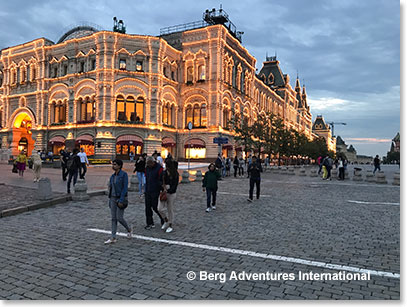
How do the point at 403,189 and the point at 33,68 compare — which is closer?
the point at 403,189

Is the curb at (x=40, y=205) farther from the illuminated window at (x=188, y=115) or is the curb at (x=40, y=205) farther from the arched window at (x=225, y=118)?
the arched window at (x=225, y=118)

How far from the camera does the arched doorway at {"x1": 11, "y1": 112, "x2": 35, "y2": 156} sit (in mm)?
48406

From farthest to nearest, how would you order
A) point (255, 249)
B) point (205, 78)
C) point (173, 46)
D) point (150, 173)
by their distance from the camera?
point (173, 46), point (205, 78), point (150, 173), point (255, 249)

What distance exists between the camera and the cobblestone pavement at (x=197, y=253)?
4086 mm

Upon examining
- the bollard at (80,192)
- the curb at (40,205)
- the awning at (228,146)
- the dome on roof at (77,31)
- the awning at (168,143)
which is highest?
the dome on roof at (77,31)

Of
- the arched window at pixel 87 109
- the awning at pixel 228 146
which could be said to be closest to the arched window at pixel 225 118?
the awning at pixel 228 146

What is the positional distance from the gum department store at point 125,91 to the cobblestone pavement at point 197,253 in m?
29.5

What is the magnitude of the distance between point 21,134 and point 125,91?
75.7ft

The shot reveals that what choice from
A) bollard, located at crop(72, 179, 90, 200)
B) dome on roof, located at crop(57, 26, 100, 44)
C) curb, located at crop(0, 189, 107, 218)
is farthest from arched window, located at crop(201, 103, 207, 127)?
bollard, located at crop(72, 179, 90, 200)

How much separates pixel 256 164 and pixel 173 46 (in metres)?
39.1

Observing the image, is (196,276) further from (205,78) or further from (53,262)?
(205,78)

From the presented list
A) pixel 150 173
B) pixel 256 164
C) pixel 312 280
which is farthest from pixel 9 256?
pixel 256 164

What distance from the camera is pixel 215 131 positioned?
41.6 meters

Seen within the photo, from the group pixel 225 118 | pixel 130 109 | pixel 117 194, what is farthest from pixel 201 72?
pixel 117 194
